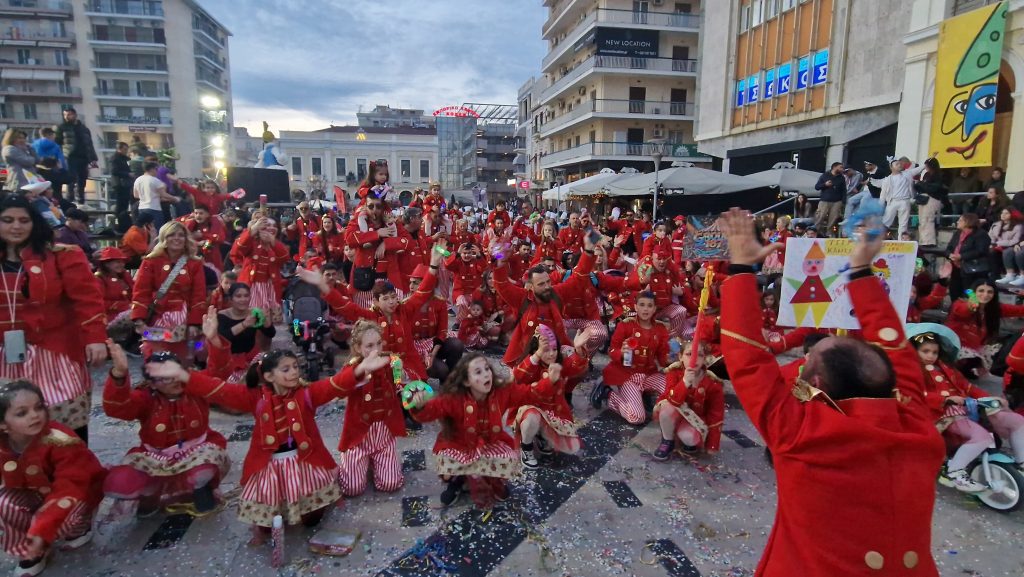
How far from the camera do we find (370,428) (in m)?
4.34

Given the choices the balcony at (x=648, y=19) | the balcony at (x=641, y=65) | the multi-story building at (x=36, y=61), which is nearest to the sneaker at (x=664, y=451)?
the balcony at (x=641, y=65)

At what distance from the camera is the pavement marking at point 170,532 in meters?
3.43

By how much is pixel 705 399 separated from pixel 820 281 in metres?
1.61

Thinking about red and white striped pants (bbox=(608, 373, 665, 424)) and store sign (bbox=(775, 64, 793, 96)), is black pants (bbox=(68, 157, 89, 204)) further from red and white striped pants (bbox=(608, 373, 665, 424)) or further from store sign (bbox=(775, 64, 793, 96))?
store sign (bbox=(775, 64, 793, 96))

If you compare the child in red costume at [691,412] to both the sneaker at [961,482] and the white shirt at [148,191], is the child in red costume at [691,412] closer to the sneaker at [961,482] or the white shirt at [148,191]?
the sneaker at [961,482]

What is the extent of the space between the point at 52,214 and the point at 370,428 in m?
7.42

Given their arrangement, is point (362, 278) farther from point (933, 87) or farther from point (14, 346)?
point (933, 87)

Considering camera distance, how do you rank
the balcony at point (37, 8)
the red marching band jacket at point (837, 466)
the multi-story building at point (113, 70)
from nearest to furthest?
the red marching band jacket at point (837, 466), the balcony at point (37, 8), the multi-story building at point (113, 70)

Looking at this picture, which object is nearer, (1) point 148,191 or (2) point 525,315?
(2) point 525,315

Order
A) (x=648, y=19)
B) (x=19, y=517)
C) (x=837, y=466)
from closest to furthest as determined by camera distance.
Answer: (x=837, y=466) → (x=19, y=517) → (x=648, y=19)

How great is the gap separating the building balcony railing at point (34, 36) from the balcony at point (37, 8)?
135cm

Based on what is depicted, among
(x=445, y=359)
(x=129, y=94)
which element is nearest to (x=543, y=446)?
(x=445, y=359)

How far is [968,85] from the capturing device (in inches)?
464

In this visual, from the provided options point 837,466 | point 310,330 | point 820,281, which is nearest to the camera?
point 837,466
